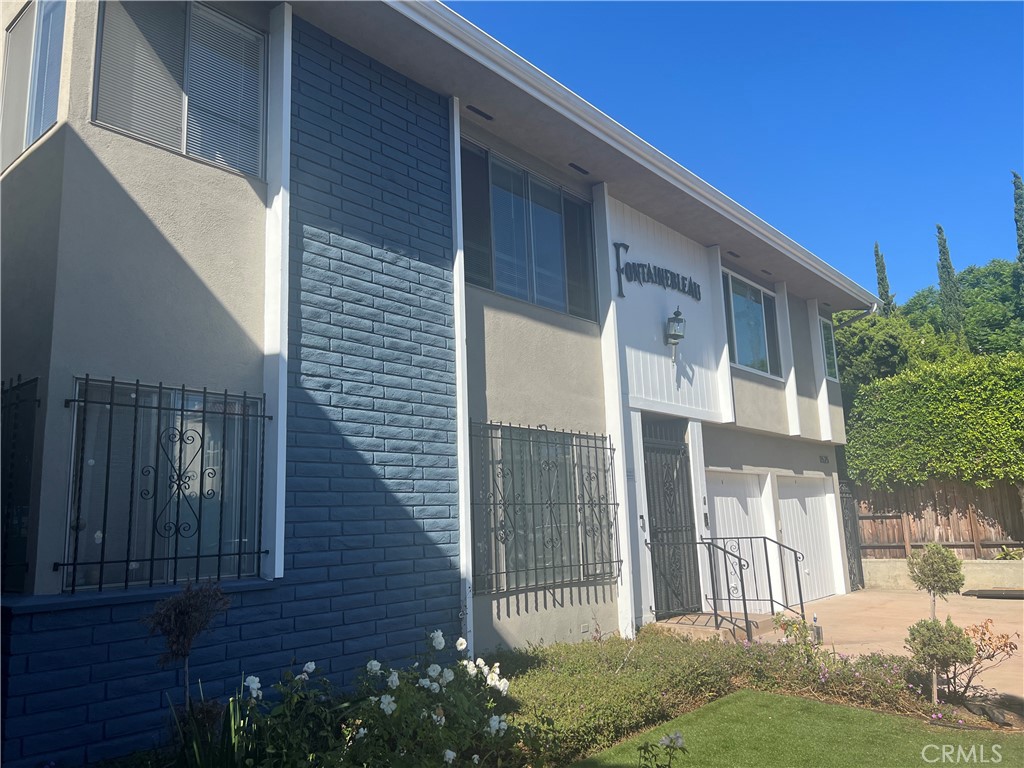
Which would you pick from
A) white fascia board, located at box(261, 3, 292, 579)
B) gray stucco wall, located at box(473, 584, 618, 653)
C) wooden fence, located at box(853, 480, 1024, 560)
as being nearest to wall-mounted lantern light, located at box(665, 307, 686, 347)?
gray stucco wall, located at box(473, 584, 618, 653)

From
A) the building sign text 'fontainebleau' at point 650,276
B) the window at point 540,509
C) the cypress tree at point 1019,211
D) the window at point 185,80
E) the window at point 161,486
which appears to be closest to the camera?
the window at point 161,486

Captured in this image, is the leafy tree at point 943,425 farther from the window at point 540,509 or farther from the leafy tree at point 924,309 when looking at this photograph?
the leafy tree at point 924,309

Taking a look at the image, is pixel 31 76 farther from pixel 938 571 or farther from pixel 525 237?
pixel 938 571

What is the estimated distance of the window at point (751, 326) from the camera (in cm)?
1293

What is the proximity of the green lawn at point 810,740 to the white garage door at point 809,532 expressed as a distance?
7687 mm

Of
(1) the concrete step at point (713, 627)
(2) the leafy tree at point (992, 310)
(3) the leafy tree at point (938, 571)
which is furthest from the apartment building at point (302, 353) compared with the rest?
(2) the leafy tree at point (992, 310)

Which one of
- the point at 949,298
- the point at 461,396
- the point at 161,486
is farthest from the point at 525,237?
the point at 949,298

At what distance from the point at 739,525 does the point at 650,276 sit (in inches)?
180

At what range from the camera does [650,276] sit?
10.8m

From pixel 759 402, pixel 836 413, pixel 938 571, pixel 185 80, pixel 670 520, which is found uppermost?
pixel 185 80

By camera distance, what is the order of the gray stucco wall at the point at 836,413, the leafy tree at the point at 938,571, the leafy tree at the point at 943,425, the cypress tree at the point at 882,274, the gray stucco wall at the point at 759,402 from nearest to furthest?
1. the leafy tree at the point at 938,571
2. the gray stucco wall at the point at 759,402
3. the leafy tree at the point at 943,425
4. the gray stucco wall at the point at 836,413
5. the cypress tree at the point at 882,274

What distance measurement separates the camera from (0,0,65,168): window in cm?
586

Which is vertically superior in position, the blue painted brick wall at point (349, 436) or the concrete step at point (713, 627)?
the blue painted brick wall at point (349, 436)

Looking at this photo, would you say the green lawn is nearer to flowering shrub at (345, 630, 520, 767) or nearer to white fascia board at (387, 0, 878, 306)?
flowering shrub at (345, 630, 520, 767)
